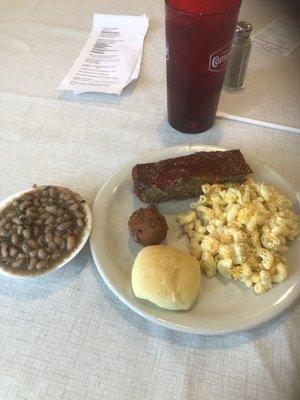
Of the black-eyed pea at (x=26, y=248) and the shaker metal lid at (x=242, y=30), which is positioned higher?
the shaker metal lid at (x=242, y=30)

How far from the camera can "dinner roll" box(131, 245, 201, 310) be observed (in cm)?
58

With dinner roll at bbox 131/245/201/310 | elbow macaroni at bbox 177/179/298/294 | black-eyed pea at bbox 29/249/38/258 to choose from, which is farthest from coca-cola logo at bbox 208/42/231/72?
black-eyed pea at bbox 29/249/38/258

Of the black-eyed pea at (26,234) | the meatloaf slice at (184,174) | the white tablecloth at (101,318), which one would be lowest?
the white tablecloth at (101,318)

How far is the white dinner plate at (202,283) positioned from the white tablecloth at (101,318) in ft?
0.14

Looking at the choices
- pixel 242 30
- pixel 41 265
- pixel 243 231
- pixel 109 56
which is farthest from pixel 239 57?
pixel 41 265

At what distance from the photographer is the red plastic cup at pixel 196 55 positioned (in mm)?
727

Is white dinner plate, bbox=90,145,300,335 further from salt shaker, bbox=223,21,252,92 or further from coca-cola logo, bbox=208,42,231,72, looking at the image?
salt shaker, bbox=223,21,252,92

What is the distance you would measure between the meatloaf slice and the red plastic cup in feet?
0.59

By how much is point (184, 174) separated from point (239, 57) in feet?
1.48

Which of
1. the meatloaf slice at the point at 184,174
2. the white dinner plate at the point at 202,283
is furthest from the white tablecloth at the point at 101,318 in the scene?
the meatloaf slice at the point at 184,174

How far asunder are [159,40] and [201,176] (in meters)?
0.73

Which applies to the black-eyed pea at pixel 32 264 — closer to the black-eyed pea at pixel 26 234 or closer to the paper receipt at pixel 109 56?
the black-eyed pea at pixel 26 234

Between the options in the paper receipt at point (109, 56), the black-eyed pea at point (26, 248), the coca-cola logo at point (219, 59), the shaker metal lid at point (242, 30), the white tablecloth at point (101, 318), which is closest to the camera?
the white tablecloth at point (101, 318)

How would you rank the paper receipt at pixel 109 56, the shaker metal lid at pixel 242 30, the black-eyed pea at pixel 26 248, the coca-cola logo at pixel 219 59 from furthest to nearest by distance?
1. the paper receipt at pixel 109 56
2. the shaker metal lid at pixel 242 30
3. the coca-cola logo at pixel 219 59
4. the black-eyed pea at pixel 26 248
